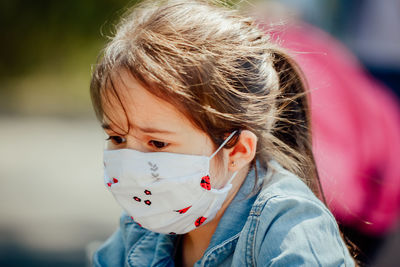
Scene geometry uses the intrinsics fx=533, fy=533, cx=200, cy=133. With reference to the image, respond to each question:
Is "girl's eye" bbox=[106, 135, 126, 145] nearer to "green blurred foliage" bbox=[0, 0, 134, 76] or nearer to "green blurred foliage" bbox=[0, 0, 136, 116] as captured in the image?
"green blurred foliage" bbox=[0, 0, 136, 116]

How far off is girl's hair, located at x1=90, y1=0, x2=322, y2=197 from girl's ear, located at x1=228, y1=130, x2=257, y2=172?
3cm

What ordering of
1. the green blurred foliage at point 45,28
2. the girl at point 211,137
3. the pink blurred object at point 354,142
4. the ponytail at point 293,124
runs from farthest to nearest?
1. the green blurred foliage at point 45,28
2. the pink blurred object at point 354,142
3. the ponytail at point 293,124
4. the girl at point 211,137

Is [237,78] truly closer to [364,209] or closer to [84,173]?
[364,209]

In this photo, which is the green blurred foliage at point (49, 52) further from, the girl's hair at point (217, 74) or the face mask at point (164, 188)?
the face mask at point (164, 188)

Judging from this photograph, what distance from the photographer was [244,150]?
1801 millimetres

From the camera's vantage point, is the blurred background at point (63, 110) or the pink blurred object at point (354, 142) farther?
the blurred background at point (63, 110)

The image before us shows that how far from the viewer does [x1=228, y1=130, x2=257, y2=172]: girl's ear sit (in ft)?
5.86

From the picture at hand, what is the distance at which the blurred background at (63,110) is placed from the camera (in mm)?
3980

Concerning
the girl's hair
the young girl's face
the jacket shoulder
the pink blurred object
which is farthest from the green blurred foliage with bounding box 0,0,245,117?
the jacket shoulder

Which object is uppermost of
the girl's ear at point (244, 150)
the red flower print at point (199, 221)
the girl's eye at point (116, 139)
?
the girl's eye at point (116, 139)

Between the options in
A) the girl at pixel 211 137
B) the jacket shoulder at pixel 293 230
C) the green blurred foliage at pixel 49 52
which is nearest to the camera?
the jacket shoulder at pixel 293 230

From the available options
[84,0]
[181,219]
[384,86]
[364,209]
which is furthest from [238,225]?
[84,0]

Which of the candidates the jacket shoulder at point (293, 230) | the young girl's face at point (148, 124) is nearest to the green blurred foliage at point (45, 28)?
the young girl's face at point (148, 124)

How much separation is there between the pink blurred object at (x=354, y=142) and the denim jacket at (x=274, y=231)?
0.60 meters
